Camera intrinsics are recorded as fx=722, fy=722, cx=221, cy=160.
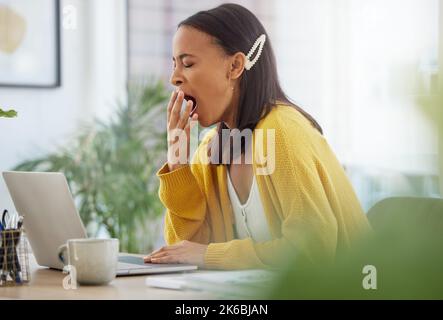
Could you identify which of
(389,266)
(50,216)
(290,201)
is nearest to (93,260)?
(50,216)

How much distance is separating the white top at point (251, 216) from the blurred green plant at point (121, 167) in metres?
1.47

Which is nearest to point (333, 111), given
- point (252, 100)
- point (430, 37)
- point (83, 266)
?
point (252, 100)

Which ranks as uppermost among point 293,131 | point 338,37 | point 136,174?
point 338,37

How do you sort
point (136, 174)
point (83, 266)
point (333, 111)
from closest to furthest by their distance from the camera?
point (83, 266)
point (136, 174)
point (333, 111)

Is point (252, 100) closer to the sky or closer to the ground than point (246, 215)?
closer to the sky

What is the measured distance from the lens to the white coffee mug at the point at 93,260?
893 millimetres

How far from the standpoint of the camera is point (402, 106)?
17 cm

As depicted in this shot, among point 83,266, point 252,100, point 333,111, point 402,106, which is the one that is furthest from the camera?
point 333,111

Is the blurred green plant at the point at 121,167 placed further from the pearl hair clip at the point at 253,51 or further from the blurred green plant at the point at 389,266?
the blurred green plant at the point at 389,266

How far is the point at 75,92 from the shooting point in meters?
2.88

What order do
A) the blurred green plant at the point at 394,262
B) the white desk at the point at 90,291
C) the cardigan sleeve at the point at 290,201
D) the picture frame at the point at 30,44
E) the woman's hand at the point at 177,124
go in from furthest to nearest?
the picture frame at the point at 30,44 → the woman's hand at the point at 177,124 → the cardigan sleeve at the point at 290,201 → the white desk at the point at 90,291 → the blurred green plant at the point at 394,262

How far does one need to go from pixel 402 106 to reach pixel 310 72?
312cm

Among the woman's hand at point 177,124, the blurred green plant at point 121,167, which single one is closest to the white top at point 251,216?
the woman's hand at point 177,124
